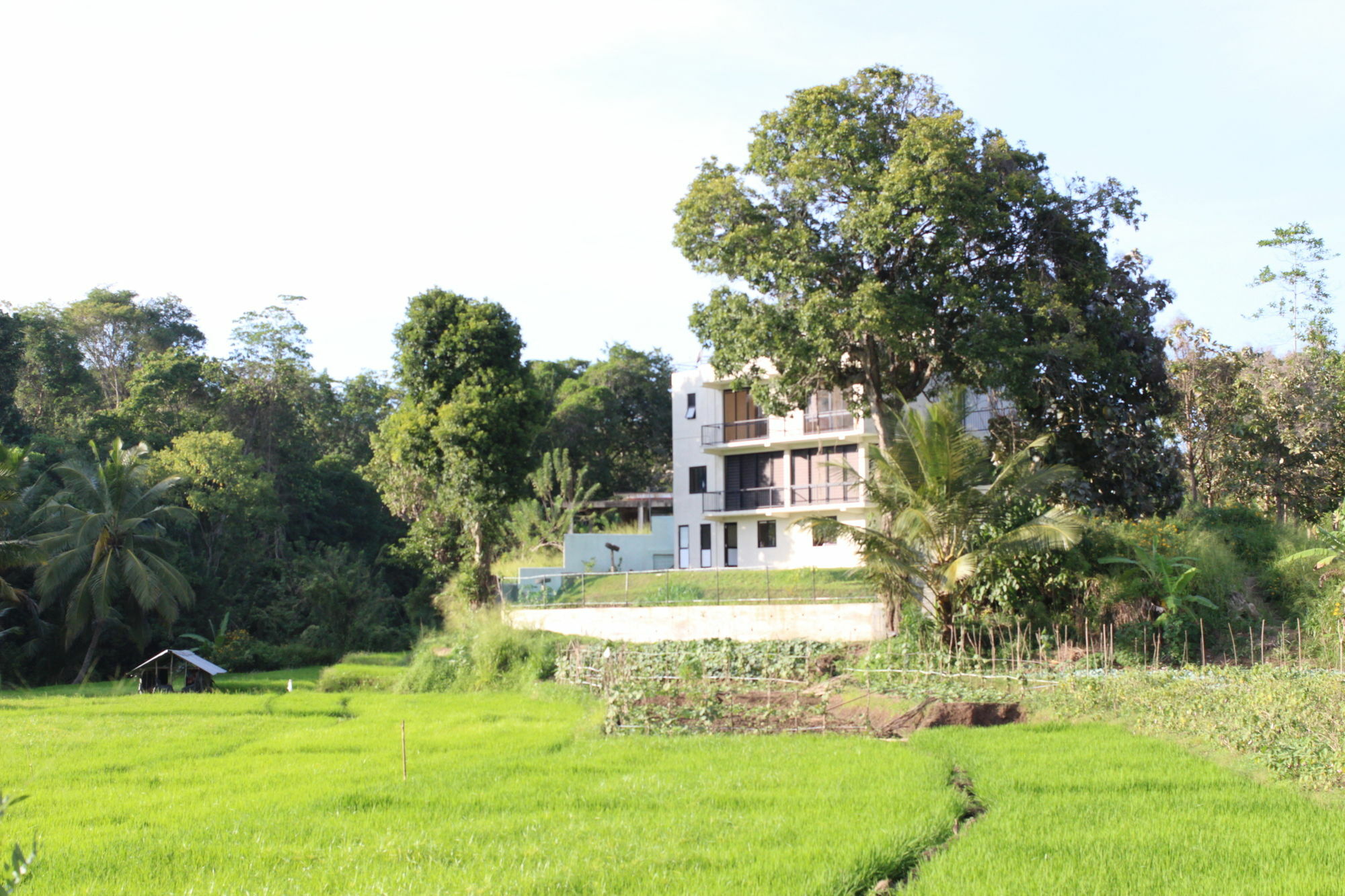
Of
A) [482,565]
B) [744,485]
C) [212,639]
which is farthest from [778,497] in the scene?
[212,639]

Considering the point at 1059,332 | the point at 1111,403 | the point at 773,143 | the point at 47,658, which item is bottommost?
the point at 47,658

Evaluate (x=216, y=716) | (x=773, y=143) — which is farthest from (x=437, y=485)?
(x=773, y=143)

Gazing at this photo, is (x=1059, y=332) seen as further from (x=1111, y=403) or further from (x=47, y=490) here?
(x=47, y=490)

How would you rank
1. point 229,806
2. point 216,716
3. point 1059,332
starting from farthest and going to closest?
point 1059,332 → point 216,716 → point 229,806

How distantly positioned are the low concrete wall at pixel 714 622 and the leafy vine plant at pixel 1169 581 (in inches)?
228

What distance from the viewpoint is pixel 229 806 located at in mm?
12609

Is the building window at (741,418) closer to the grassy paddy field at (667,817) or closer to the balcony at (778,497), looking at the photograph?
the balcony at (778,497)

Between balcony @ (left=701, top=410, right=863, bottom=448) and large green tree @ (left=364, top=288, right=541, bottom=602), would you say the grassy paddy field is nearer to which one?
large green tree @ (left=364, top=288, right=541, bottom=602)

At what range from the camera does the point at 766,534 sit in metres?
40.3

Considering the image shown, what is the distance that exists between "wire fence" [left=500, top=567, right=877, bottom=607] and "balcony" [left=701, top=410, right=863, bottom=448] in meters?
6.74

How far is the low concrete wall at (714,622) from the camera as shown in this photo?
25688mm

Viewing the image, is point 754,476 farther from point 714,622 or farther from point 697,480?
point 714,622

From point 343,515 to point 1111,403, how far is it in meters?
38.7

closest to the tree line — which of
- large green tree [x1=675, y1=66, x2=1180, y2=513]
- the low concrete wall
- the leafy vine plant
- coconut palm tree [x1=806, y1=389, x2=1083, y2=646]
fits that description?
the low concrete wall
